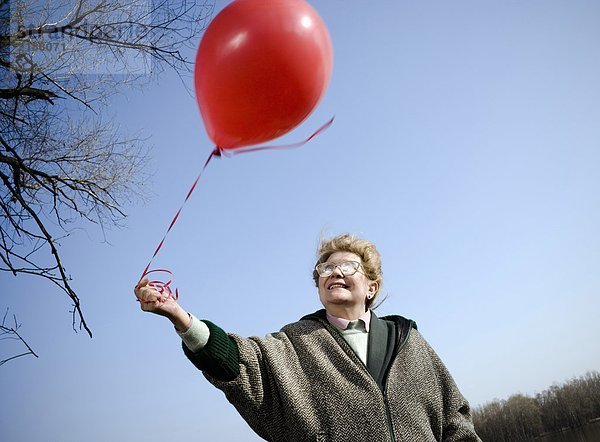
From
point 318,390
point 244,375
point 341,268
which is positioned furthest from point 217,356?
point 341,268

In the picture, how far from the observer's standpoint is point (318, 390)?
6.38 feet

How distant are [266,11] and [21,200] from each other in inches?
91.5

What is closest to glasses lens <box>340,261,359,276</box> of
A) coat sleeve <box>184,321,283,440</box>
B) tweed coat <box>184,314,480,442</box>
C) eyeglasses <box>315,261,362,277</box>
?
eyeglasses <box>315,261,362,277</box>

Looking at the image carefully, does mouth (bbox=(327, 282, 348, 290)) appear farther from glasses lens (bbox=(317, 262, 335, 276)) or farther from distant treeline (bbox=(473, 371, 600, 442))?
distant treeline (bbox=(473, 371, 600, 442))

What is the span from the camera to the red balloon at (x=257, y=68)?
5.74 feet

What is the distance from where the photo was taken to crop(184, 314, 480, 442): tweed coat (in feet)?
5.90

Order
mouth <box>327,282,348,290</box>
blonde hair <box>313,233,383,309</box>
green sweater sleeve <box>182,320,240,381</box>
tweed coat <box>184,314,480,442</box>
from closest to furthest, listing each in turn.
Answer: green sweater sleeve <box>182,320,240,381</box> < tweed coat <box>184,314,480,442</box> < mouth <box>327,282,348,290</box> < blonde hair <box>313,233,383,309</box>

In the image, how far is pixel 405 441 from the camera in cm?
189

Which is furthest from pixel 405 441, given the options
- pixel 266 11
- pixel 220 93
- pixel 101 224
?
pixel 101 224

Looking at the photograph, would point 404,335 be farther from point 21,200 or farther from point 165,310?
point 21,200

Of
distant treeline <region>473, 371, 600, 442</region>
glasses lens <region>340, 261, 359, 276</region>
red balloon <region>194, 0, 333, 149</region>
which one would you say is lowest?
distant treeline <region>473, 371, 600, 442</region>

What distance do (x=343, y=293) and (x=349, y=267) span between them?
18 cm

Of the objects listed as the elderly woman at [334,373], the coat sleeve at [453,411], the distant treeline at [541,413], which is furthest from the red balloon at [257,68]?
the distant treeline at [541,413]

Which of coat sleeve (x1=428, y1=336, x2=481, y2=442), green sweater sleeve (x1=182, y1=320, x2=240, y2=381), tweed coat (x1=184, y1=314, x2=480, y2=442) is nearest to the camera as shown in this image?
green sweater sleeve (x1=182, y1=320, x2=240, y2=381)
